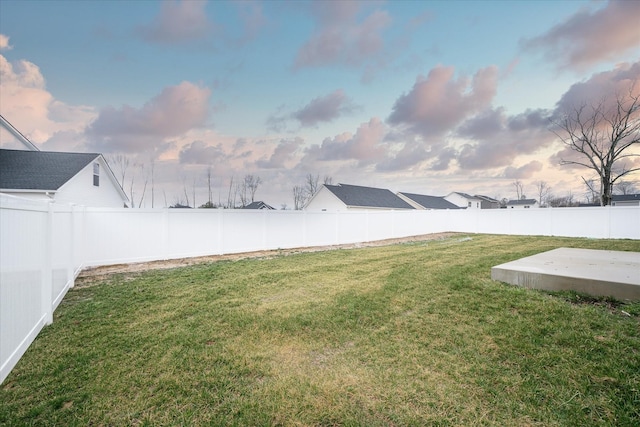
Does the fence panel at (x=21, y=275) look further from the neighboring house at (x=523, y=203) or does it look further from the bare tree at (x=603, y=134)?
the neighboring house at (x=523, y=203)

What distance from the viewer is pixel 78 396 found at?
2273 millimetres

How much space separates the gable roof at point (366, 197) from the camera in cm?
2623

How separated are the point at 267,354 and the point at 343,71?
13.2 m

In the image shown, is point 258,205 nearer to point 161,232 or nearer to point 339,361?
point 161,232

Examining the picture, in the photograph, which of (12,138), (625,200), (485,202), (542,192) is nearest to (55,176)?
(12,138)

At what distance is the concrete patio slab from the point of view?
380 cm

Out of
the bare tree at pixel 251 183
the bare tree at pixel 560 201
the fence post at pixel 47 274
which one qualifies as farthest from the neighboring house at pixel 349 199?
the bare tree at pixel 560 201

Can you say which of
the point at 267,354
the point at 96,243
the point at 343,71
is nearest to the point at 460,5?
the point at 343,71

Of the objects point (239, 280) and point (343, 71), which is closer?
point (239, 280)

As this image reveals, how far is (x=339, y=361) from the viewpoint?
275 cm

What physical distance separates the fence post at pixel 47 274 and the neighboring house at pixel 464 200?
51.6 m

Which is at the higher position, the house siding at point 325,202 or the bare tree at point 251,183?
the bare tree at point 251,183

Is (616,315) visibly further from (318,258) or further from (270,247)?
(270,247)

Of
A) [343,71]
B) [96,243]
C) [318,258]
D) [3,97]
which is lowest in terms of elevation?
[318,258]
